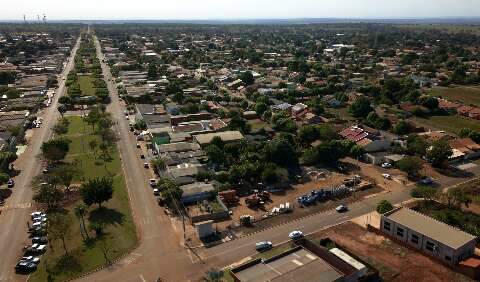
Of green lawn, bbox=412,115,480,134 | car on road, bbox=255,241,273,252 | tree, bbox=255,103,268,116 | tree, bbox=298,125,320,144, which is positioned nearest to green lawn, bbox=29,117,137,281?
car on road, bbox=255,241,273,252

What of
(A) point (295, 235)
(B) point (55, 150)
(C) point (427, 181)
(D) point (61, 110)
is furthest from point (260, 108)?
(A) point (295, 235)

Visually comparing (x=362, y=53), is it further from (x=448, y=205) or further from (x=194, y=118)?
(x=448, y=205)

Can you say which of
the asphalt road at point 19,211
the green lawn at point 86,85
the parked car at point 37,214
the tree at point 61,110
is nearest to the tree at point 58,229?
the asphalt road at point 19,211

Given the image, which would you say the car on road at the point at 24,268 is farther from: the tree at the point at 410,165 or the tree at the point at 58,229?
the tree at the point at 410,165

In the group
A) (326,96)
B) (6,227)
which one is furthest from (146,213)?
(326,96)

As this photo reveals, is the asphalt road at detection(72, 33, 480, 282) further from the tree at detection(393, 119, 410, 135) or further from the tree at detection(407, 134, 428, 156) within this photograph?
the tree at detection(393, 119, 410, 135)

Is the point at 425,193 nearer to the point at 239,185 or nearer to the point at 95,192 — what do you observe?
the point at 239,185
